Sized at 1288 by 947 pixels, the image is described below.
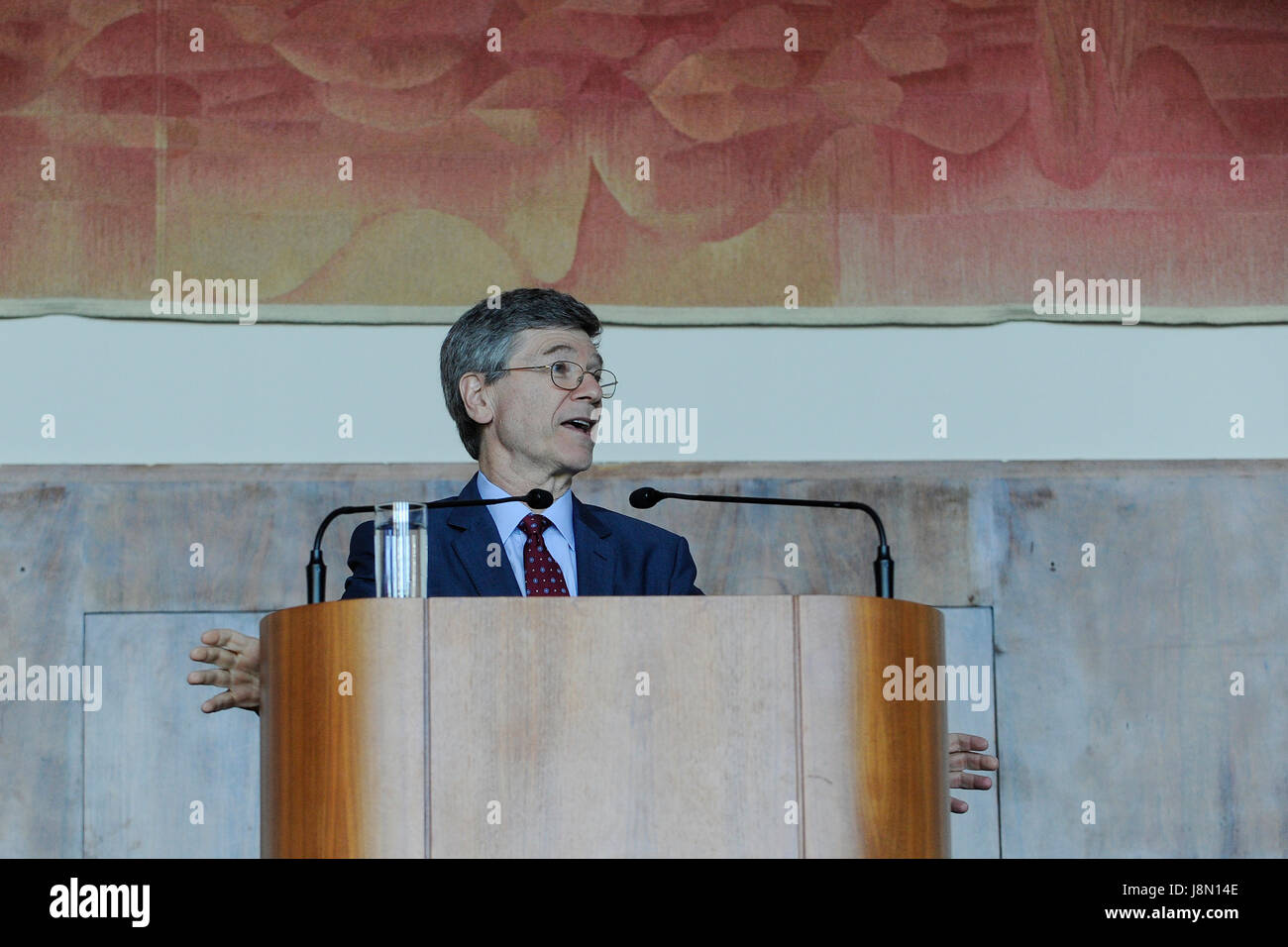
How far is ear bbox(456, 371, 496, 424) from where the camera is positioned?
395 centimetres

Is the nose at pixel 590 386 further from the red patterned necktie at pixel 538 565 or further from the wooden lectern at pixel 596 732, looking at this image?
the wooden lectern at pixel 596 732

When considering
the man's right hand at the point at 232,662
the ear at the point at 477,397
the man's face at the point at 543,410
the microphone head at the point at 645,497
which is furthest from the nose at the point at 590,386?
the man's right hand at the point at 232,662

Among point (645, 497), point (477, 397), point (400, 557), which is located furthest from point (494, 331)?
point (400, 557)

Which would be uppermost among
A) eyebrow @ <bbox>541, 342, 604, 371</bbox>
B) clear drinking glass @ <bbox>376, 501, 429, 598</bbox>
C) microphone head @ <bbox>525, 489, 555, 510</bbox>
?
eyebrow @ <bbox>541, 342, 604, 371</bbox>

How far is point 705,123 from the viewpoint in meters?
5.15

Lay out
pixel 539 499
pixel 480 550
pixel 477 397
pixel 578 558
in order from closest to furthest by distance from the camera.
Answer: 1. pixel 539 499
2. pixel 480 550
3. pixel 578 558
4. pixel 477 397

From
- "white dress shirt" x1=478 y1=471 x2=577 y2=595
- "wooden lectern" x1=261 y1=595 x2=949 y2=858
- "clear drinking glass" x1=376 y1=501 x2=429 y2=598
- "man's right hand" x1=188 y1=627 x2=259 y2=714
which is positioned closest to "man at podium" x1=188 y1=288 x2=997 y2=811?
"white dress shirt" x1=478 y1=471 x2=577 y2=595

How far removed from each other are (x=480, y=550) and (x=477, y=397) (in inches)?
19.2

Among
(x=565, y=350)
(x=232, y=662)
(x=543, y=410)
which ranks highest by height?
(x=565, y=350)

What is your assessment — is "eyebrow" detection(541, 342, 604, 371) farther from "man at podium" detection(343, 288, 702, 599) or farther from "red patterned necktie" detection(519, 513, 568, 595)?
"red patterned necktie" detection(519, 513, 568, 595)

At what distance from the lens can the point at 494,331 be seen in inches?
156

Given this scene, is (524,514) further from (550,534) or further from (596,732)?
(596,732)

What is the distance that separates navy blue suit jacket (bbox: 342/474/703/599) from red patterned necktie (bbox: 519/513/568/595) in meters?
0.05
